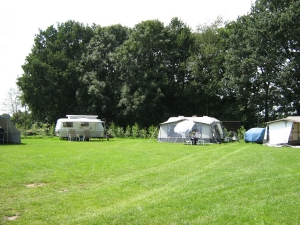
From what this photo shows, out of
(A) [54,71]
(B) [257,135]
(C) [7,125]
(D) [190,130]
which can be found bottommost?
(B) [257,135]

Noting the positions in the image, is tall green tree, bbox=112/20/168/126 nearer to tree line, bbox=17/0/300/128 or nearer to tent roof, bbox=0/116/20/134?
tree line, bbox=17/0/300/128

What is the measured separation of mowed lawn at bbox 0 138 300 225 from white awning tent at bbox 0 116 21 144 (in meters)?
12.5

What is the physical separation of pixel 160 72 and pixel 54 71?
12.0m

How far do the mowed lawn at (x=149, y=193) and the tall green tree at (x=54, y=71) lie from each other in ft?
88.2

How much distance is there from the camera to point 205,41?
121 ft

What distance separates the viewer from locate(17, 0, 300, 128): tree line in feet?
100.0

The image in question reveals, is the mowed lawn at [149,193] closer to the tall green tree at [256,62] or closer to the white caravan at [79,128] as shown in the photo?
the white caravan at [79,128]

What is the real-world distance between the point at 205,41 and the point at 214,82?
17.5 feet

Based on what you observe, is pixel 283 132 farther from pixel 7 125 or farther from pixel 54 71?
pixel 54 71

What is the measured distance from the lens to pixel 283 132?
2088 centimetres

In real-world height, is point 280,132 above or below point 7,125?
below

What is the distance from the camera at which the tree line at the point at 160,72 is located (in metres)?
30.5

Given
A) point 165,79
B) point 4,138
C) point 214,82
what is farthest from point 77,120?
point 214,82

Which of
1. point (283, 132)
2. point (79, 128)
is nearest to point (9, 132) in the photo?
point (79, 128)
